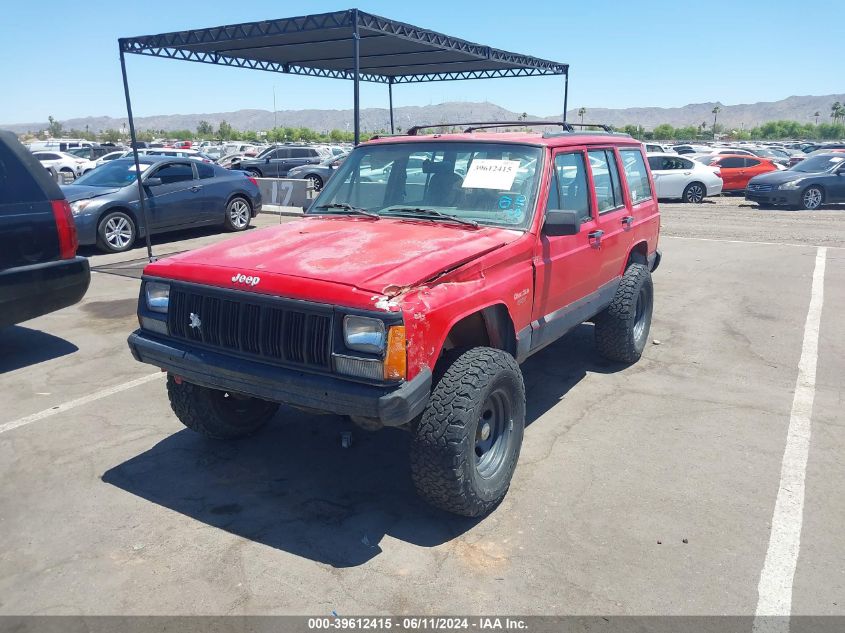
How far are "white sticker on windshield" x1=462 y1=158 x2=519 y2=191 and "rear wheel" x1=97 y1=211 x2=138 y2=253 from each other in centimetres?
868

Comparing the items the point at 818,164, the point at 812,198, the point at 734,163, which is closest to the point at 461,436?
the point at 812,198

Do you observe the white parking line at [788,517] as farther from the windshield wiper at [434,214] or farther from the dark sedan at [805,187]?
the dark sedan at [805,187]

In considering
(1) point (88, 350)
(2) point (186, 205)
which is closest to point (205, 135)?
(2) point (186, 205)

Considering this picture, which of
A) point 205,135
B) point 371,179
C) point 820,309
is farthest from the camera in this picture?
point 205,135

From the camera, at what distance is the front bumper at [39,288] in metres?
5.52

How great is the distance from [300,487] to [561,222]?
226 cm

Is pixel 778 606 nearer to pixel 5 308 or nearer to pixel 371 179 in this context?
pixel 371 179

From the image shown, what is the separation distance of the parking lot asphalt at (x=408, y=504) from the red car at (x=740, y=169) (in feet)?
59.4

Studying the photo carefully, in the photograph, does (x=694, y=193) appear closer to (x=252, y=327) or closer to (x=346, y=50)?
(x=346, y=50)

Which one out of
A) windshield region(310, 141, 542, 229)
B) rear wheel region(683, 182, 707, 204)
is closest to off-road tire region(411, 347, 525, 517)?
windshield region(310, 141, 542, 229)

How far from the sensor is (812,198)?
18.4m

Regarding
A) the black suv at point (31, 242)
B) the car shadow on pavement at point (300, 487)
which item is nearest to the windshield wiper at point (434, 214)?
the car shadow on pavement at point (300, 487)

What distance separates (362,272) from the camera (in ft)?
10.5

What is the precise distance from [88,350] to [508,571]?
4937mm
